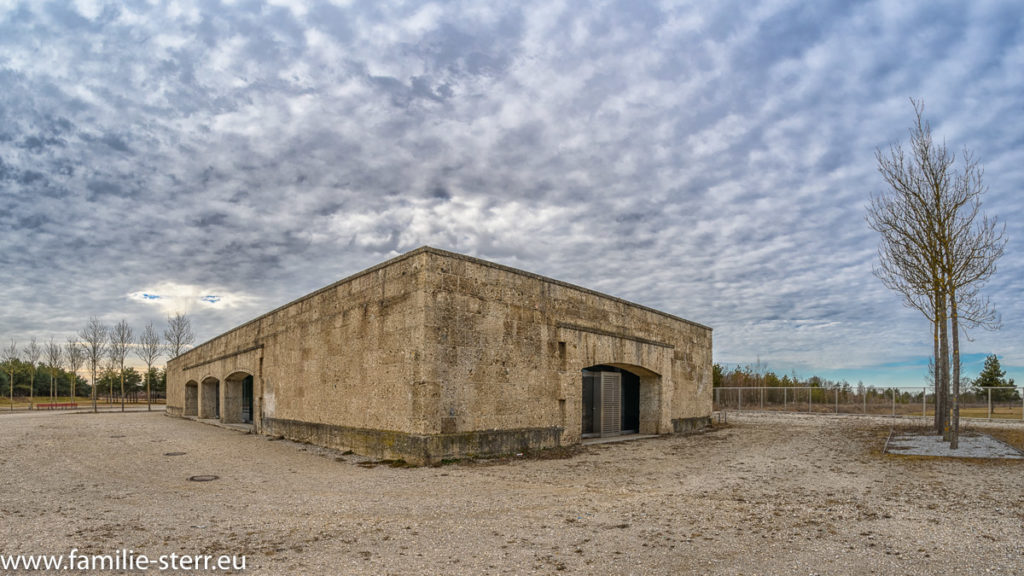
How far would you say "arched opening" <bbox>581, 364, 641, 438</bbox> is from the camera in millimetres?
17031

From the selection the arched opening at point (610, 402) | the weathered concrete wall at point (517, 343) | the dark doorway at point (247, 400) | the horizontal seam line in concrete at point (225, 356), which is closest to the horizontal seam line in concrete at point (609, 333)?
the weathered concrete wall at point (517, 343)

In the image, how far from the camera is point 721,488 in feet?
28.4

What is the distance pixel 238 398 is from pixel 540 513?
69.9 ft

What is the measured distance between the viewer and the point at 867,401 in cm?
3475

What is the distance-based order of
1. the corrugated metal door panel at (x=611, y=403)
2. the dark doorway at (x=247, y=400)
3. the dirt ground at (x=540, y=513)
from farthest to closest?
the dark doorway at (x=247, y=400), the corrugated metal door panel at (x=611, y=403), the dirt ground at (x=540, y=513)

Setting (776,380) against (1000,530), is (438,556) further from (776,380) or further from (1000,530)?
(776,380)

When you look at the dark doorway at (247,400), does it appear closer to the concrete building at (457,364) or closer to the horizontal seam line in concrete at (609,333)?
the concrete building at (457,364)

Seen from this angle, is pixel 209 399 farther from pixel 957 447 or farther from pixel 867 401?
pixel 867 401

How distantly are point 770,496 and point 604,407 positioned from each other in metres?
9.43

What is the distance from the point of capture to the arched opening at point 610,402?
17031 millimetres

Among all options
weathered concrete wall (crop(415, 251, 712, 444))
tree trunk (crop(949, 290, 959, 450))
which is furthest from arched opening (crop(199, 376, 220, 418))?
tree trunk (crop(949, 290, 959, 450))

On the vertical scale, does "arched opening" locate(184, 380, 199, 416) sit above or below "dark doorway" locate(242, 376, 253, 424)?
below

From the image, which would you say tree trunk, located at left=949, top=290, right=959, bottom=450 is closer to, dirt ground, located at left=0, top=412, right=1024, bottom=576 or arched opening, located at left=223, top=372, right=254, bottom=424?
dirt ground, located at left=0, top=412, right=1024, bottom=576

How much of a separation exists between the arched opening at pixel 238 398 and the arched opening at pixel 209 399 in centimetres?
477
